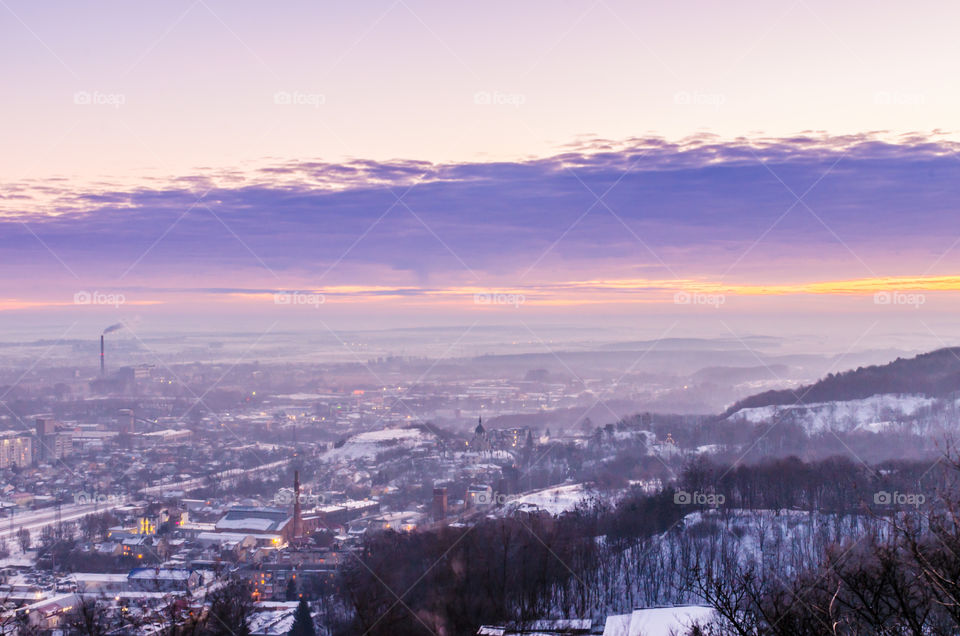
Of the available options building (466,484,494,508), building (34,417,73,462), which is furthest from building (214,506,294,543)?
building (34,417,73,462)

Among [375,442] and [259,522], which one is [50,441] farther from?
[259,522]

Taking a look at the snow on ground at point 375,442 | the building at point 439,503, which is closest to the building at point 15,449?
the snow on ground at point 375,442

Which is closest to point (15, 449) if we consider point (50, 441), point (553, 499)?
point (50, 441)

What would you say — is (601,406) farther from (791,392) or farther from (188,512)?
(188,512)

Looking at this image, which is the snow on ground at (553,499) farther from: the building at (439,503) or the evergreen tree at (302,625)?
the evergreen tree at (302,625)

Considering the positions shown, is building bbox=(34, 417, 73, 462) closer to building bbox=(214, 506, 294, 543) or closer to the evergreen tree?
building bbox=(214, 506, 294, 543)
